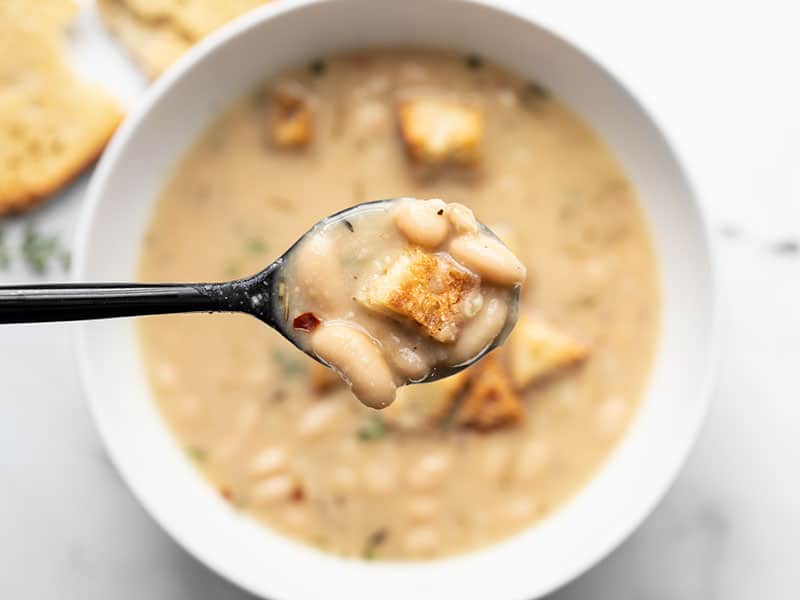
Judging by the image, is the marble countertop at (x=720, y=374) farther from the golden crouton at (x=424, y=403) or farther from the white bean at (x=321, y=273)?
the white bean at (x=321, y=273)

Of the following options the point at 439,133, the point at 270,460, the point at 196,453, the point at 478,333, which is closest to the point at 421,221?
the point at 478,333

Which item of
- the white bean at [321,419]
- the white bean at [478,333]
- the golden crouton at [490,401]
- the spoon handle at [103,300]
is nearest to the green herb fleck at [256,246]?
the white bean at [321,419]

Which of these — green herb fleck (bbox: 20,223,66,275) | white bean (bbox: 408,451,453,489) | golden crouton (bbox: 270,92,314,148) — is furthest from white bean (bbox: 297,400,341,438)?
green herb fleck (bbox: 20,223,66,275)

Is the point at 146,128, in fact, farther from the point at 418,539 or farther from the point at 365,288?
the point at 418,539

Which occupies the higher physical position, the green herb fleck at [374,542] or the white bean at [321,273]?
the white bean at [321,273]

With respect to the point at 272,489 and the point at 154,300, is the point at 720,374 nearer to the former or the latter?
the point at 272,489

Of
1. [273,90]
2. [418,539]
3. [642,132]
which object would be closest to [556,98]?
[642,132]

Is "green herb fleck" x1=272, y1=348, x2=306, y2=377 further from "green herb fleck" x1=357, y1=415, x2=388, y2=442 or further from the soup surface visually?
"green herb fleck" x1=357, y1=415, x2=388, y2=442
